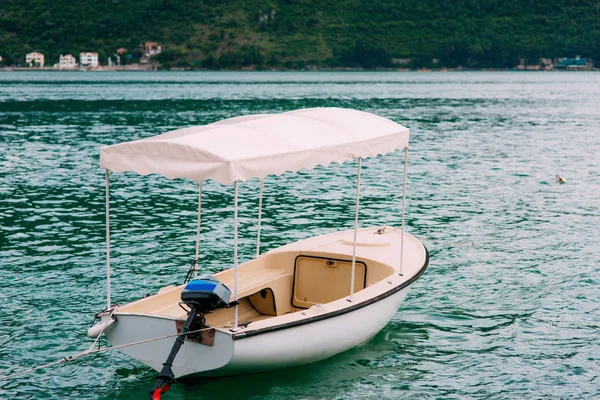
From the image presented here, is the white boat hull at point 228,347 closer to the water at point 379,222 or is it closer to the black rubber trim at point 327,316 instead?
the black rubber trim at point 327,316

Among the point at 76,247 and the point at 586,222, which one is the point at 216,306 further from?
the point at 586,222

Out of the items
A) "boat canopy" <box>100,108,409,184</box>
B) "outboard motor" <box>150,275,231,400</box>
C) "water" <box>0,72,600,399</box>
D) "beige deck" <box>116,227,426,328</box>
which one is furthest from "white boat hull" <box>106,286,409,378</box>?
"boat canopy" <box>100,108,409,184</box>

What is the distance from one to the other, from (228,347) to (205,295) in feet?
2.26

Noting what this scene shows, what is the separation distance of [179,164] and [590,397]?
6.21 metres

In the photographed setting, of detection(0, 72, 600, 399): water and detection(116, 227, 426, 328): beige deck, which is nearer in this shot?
detection(0, 72, 600, 399): water

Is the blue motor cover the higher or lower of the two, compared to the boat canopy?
lower

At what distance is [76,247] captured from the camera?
1848 cm

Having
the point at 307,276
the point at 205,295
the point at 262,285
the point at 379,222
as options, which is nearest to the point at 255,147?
the point at 205,295

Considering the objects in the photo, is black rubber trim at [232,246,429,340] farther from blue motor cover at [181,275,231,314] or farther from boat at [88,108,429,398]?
blue motor cover at [181,275,231,314]

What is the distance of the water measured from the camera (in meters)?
11.0

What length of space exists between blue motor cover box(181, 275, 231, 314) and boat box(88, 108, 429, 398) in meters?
0.01

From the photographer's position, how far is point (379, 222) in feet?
71.6

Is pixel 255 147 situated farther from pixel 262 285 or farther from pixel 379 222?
pixel 379 222

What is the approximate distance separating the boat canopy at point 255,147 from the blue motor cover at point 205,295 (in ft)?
4.44
